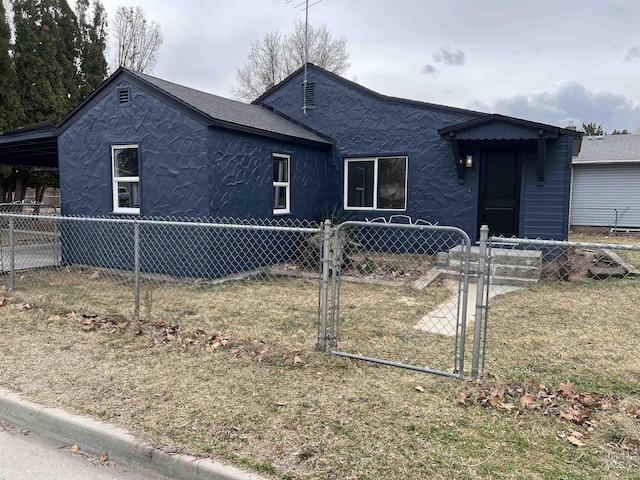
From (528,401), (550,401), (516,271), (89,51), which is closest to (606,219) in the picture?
(516,271)

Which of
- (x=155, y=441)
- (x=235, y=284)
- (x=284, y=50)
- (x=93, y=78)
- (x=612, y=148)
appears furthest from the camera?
(x=284, y=50)

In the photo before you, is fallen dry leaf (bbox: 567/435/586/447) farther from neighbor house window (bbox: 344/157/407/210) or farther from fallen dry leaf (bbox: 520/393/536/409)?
neighbor house window (bbox: 344/157/407/210)

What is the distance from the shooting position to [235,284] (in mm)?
7914

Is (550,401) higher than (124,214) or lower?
lower

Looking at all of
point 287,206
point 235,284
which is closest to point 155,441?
point 235,284

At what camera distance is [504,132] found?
30.5 ft

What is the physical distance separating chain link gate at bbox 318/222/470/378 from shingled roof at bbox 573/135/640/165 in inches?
461

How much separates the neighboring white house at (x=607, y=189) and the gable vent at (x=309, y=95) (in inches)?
493

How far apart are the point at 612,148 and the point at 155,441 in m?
22.1

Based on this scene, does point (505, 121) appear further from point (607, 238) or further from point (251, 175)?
point (607, 238)

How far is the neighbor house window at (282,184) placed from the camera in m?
9.90

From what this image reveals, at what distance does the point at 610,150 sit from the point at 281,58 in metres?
22.8

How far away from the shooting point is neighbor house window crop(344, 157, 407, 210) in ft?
36.4

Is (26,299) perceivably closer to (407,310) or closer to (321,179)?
(407,310)
